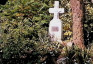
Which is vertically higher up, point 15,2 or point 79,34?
point 15,2

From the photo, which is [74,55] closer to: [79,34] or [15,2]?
[79,34]

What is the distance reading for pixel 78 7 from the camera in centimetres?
722

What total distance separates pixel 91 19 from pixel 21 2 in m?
3.01

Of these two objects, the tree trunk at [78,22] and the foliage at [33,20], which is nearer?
the tree trunk at [78,22]

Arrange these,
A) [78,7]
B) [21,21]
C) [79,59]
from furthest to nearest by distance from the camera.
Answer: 1. [21,21]
2. [78,7]
3. [79,59]

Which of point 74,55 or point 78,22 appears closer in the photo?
point 74,55

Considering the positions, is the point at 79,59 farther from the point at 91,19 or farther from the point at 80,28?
the point at 91,19

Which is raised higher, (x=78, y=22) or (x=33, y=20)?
(x=78, y=22)

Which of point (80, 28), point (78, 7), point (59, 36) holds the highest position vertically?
point (78, 7)

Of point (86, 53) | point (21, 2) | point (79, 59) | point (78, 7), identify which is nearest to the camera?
point (79, 59)

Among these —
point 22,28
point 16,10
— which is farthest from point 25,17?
point 22,28

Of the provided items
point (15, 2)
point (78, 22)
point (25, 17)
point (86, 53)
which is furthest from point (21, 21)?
point (86, 53)

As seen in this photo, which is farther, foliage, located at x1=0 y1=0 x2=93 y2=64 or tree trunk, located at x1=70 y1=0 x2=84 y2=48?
foliage, located at x1=0 y1=0 x2=93 y2=64

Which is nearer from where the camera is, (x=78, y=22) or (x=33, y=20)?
(x=78, y=22)
